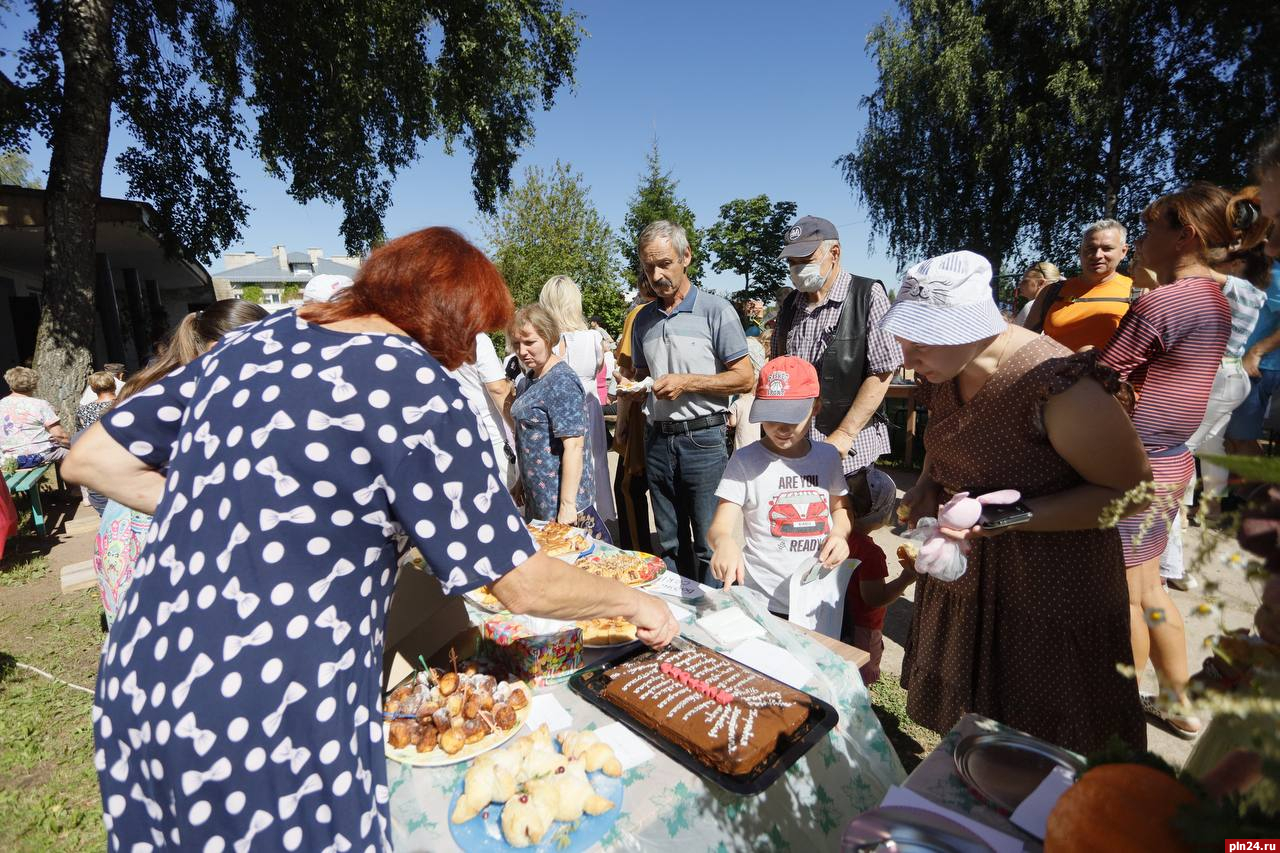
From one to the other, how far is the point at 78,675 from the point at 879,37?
20.4m

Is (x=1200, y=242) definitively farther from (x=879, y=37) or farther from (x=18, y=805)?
(x=879, y=37)

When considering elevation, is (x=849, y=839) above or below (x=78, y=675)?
above

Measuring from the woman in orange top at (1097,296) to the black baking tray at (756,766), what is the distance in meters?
3.13

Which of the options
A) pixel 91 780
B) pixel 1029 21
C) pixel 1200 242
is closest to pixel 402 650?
pixel 91 780

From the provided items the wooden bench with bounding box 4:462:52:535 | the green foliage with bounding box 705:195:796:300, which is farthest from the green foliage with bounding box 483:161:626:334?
the wooden bench with bounding box 4:462:52:535

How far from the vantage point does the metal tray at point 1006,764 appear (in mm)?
1026

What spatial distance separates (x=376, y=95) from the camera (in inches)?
350

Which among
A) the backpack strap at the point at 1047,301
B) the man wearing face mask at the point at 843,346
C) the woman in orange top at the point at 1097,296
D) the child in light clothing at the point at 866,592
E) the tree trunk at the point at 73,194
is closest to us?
the child in light clothing at the point at 866,592

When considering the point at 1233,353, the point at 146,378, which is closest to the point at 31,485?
the point at 146,378

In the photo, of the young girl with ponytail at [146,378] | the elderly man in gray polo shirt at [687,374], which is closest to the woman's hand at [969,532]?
the elderly man in gray polo shirt at [687,374]

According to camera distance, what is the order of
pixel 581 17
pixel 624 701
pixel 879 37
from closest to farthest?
1. pixel 624 701
2. pixel 581 17
3. pixel 879 37

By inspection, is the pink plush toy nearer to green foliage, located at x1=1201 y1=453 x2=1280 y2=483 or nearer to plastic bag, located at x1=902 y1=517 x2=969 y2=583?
plastic bag, located at x1=902 y1=517 x2=969 y2=583

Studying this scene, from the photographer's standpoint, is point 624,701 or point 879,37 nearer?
point 624,701

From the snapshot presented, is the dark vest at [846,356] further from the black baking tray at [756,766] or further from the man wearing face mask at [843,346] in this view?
the black baking tray at [756,766]
